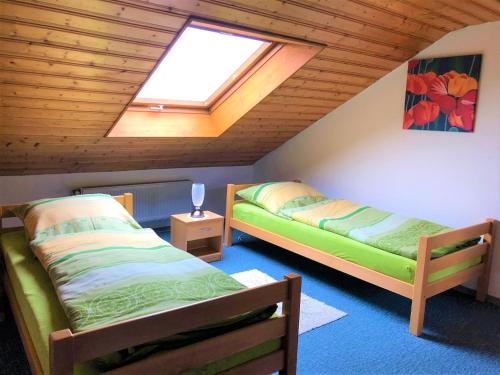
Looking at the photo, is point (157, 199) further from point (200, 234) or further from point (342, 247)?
point (342, 247)

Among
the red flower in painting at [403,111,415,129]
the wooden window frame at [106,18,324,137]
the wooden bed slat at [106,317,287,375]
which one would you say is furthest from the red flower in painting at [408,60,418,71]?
the wooden bed slat at [106,317,287,375]

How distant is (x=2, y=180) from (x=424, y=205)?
11.3 ft

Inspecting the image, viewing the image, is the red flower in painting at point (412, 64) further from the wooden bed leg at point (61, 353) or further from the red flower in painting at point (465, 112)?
the wooden bed leg at point (61, 353)

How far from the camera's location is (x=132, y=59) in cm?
240

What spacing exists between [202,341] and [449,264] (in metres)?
1.82

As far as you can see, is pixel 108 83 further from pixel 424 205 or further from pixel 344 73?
pixel 424 205

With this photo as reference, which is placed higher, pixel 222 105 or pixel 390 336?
pixel 222 105

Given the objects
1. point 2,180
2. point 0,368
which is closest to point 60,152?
point 2,180

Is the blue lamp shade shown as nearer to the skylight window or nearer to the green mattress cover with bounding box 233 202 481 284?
the green mattress cover with bounding box 233 202 481 284

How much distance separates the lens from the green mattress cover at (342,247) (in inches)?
103

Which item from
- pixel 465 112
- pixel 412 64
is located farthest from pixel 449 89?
pixel 412 64

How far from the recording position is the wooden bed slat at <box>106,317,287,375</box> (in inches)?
→ 55.5

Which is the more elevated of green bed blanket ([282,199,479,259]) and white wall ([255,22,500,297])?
white wall ([255,22,500,297])

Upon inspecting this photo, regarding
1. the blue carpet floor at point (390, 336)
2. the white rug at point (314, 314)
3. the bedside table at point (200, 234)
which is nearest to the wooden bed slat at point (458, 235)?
the blue carpet floor at point (390, 336)
